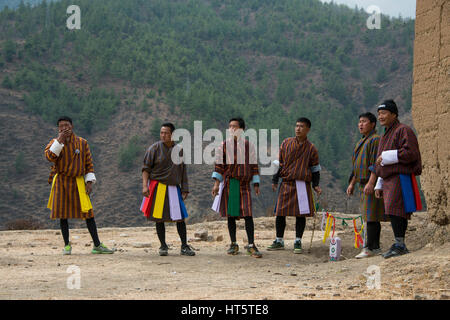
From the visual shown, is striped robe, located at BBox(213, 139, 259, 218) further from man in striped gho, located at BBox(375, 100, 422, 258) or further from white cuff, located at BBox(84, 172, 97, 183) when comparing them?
man in striped gho, located at BBox(375, 100, 422, 258)

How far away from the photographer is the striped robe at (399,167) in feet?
18.2

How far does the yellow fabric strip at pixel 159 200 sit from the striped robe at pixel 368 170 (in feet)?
8.41

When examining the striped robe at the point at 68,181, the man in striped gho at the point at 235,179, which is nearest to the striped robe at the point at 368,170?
the man in striped gho at the point at 235,179

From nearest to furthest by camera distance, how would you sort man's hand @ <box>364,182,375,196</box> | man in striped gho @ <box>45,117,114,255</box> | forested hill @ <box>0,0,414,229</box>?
man's hand @ <box>364,182,375,196</box> < man in striped gho @ <box>45,117,114,255</box> < forested hill @ <box>0,0,414,229</box>

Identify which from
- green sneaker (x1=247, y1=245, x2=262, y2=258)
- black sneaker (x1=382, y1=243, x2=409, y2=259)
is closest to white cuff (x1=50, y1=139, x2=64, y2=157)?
green sneaker (x1=247, y1=245, x2=262, y2=258)

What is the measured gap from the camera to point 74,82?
35.1 m

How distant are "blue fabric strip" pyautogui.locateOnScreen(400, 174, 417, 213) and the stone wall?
0.34 metres

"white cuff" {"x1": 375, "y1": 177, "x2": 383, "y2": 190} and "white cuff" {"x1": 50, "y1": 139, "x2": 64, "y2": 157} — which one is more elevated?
"white cuff" {"x1": 50, "y1": 139, "x2": 64, "y2": 157}

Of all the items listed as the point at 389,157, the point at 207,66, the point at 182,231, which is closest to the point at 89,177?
the point at 182,231

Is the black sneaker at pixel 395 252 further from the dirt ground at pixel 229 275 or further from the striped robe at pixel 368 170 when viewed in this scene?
the striped robe at pixel 368 170

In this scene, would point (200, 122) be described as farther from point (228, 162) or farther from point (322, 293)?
point (322, 293)

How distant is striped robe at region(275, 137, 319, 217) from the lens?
25.4 ft

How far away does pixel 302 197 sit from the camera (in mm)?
7734

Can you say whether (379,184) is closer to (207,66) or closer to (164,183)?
(164,183)
